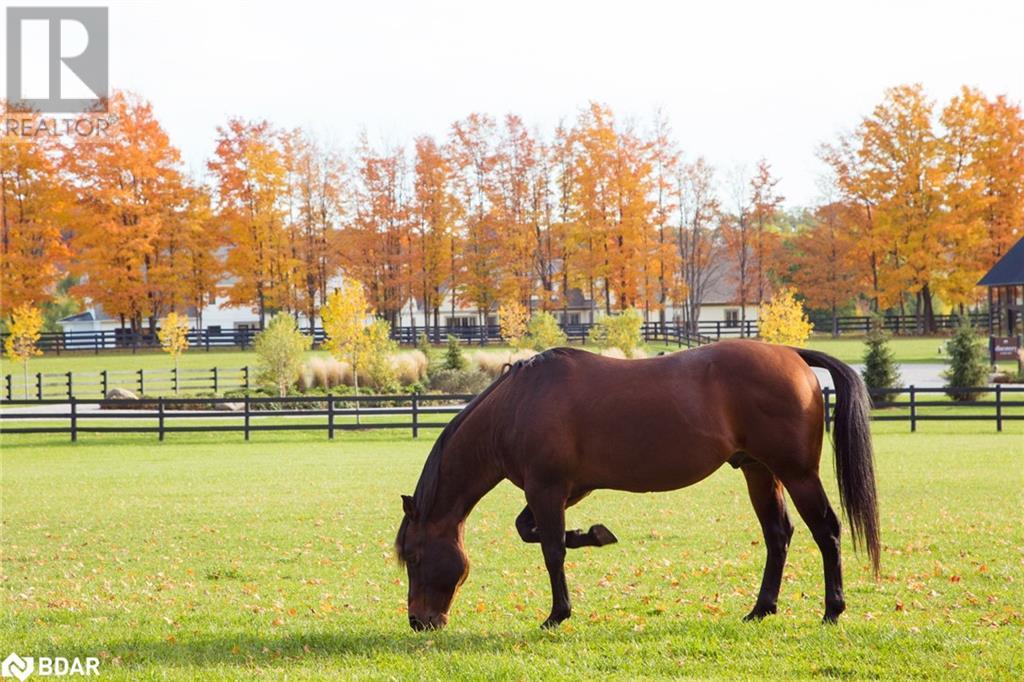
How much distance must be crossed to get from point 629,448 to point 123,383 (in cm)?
3593

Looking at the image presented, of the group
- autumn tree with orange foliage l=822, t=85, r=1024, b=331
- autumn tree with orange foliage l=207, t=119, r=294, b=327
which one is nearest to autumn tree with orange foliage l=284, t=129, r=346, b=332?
autumn tree with orange foliage l=207, t=119, r=294, b=327

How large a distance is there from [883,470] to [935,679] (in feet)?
39.1

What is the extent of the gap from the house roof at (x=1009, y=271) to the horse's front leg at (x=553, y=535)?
38.9 meters

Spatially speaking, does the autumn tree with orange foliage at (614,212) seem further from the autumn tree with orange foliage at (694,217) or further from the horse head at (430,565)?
the horse head at (430,565)

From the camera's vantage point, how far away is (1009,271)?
4125cm

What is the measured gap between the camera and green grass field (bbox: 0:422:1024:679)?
5.53m

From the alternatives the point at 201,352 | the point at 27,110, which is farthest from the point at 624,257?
the point at 27,110

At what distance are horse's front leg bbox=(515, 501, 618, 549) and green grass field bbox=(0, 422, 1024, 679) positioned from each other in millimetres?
524

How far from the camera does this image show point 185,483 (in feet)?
53.3

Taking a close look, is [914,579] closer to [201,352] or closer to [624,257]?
[624,257]

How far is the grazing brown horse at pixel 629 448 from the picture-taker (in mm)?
6270

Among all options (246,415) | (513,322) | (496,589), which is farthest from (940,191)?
(496,589)

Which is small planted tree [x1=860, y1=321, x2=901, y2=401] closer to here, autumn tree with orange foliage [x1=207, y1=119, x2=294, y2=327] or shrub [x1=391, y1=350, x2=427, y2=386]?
shrub [x1=391, y1=350, x2=427, y2=386]

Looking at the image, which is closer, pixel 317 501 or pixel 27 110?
pixel 317 501
